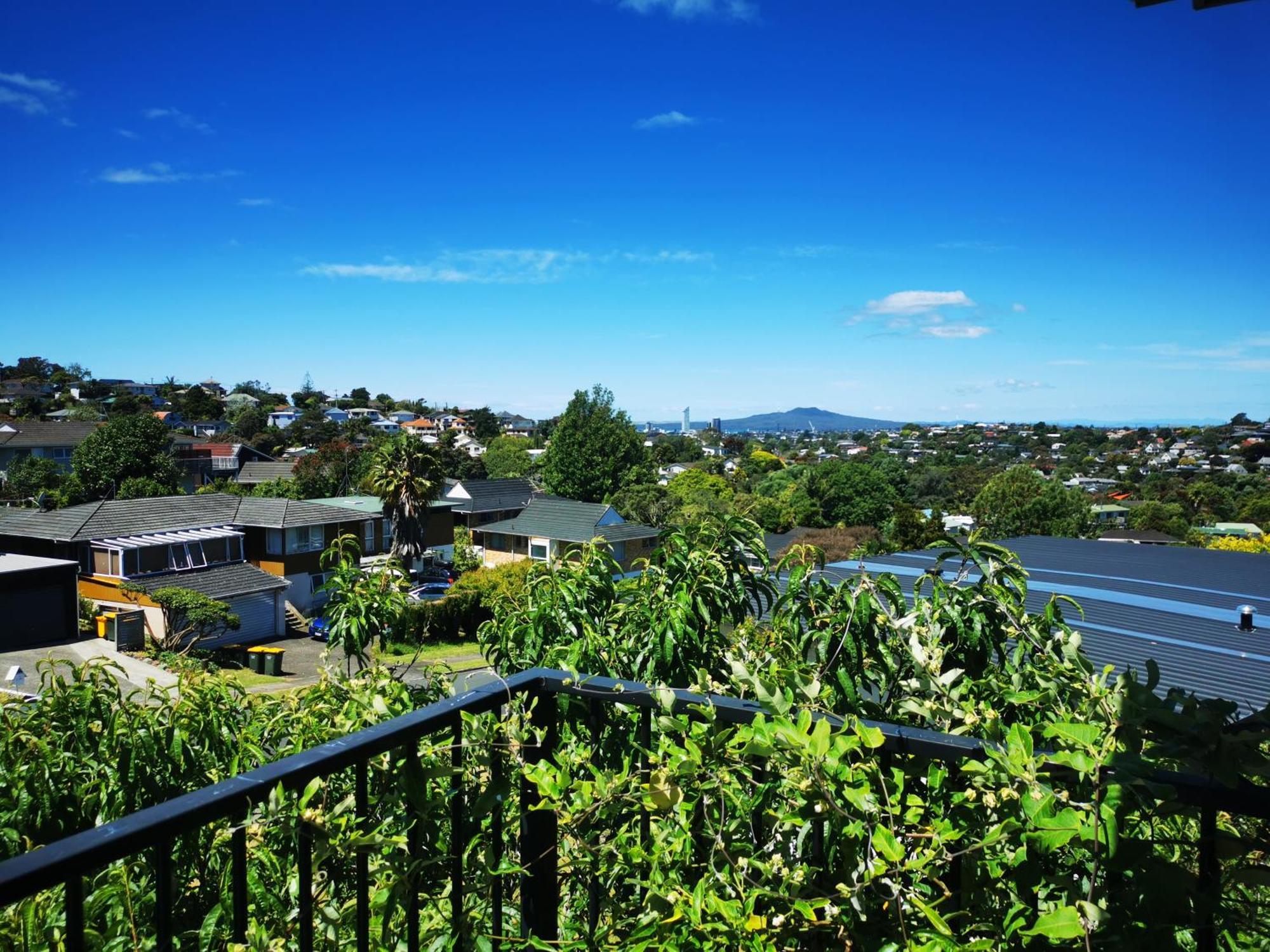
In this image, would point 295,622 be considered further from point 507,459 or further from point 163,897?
point 507,459

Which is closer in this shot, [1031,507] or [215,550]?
[215,550]

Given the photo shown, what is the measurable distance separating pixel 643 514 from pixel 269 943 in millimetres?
47061

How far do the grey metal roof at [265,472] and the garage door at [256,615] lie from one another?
102 feet

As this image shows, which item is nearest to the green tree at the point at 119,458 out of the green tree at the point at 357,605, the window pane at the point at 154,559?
the window pane at the point at 154,559

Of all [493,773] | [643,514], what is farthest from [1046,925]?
[643,514]

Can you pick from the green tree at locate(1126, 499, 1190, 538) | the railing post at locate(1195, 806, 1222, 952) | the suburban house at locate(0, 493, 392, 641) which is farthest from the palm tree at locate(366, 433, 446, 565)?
the green tree at locate(1126, 499, 1190, 538)

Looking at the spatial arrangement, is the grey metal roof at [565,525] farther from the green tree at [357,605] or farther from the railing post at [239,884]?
the railing post at [239,884]

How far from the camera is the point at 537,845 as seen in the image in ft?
6.19

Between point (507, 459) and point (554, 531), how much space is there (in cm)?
4145

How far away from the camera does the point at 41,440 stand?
57000mm

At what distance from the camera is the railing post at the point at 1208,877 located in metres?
1.18

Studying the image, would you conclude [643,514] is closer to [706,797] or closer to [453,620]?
[453,620]

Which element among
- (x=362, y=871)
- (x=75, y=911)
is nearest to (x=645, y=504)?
(x=362, y=871)

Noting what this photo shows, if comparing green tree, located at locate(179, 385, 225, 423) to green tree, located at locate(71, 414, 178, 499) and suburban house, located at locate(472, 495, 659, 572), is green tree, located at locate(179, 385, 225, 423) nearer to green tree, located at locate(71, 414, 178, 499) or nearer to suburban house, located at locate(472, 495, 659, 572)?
green tree, located at locate(71, 414, 178, 499)
